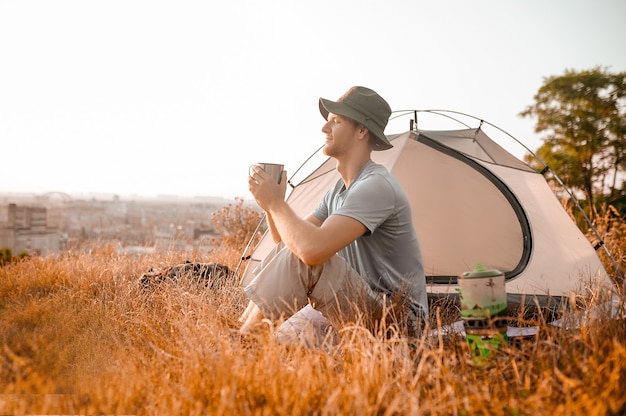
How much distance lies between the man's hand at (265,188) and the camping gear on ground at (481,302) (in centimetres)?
81

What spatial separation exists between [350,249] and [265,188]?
1.91ft

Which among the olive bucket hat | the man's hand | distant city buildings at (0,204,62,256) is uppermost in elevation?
the olive bucket hat

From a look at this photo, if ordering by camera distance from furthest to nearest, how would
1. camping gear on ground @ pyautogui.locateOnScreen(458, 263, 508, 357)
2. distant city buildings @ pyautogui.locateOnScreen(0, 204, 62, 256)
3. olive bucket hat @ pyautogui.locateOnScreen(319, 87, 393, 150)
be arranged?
1. distant city buildings @ pyautogui.locateOnScreen(0, 204, 62, 256)
2. olive bucket hat @ pyautogui.locateOnScreen(319, 87, 393, 150)
3. camping gear on ground @ pyautogui.locateOnScreen(458, 263, 508, 357)

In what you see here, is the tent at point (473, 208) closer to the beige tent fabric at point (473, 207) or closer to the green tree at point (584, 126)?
the beige tent fabric at point (473, 207)

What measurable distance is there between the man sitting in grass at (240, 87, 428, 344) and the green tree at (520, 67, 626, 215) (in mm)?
6668

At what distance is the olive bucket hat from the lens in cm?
254

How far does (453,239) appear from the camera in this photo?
4.46 meters

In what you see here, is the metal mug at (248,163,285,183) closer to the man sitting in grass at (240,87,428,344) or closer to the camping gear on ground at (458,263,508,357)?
the man sitting in grass at (240,87,428,344)

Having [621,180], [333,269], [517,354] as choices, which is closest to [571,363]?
[517,354]

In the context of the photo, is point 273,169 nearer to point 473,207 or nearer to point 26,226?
point 473,207

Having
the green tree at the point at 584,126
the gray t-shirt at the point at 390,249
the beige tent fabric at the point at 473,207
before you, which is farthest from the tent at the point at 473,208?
the green tree at the point at 584,126

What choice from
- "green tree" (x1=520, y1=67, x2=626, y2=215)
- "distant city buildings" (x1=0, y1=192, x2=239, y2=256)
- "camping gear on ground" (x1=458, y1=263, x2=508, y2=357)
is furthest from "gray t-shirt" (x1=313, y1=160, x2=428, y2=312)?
"green tree" (x1=520, y1=67, x2=626, y2=215)

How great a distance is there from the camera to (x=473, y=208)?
4445mm

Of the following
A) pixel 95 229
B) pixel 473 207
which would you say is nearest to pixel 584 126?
pixel 473 207
